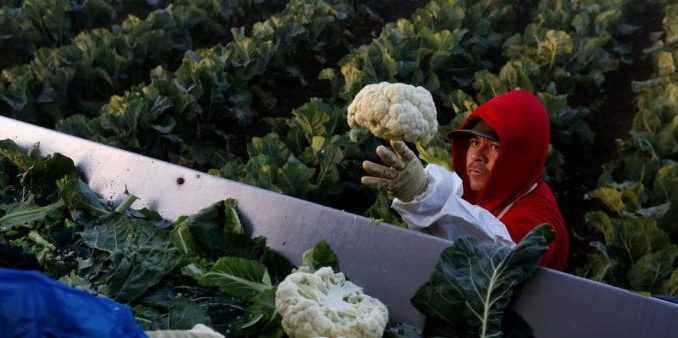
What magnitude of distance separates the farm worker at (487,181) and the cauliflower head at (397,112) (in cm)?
14

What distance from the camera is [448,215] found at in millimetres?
2660

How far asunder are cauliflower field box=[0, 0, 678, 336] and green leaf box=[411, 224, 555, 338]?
160 centimetres

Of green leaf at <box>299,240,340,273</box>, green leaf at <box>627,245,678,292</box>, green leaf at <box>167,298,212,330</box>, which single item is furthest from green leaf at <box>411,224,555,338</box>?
green leaf at <box>627,245,678,292</box>

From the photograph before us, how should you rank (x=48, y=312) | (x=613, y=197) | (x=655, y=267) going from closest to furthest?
(x=48, y=312), (x=655, y=267), (x=613, y=197)

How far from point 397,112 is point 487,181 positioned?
48 centimetres

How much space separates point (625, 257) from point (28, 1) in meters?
6.27

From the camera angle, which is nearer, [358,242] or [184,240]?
[358,242]

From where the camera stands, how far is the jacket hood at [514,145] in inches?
115

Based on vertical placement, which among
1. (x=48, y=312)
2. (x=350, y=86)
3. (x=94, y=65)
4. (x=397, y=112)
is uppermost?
(x=48, y=312)

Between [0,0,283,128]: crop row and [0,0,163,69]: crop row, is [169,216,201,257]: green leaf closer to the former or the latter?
[0,0,283,128]: crop row

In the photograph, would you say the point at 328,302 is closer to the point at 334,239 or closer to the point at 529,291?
the point at 334,239

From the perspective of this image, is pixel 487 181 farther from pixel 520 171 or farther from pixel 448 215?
pixel 448 215

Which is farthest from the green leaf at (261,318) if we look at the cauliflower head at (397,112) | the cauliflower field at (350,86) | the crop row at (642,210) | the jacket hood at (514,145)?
the crop row at (642,210)

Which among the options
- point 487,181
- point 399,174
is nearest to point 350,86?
point 487,181
